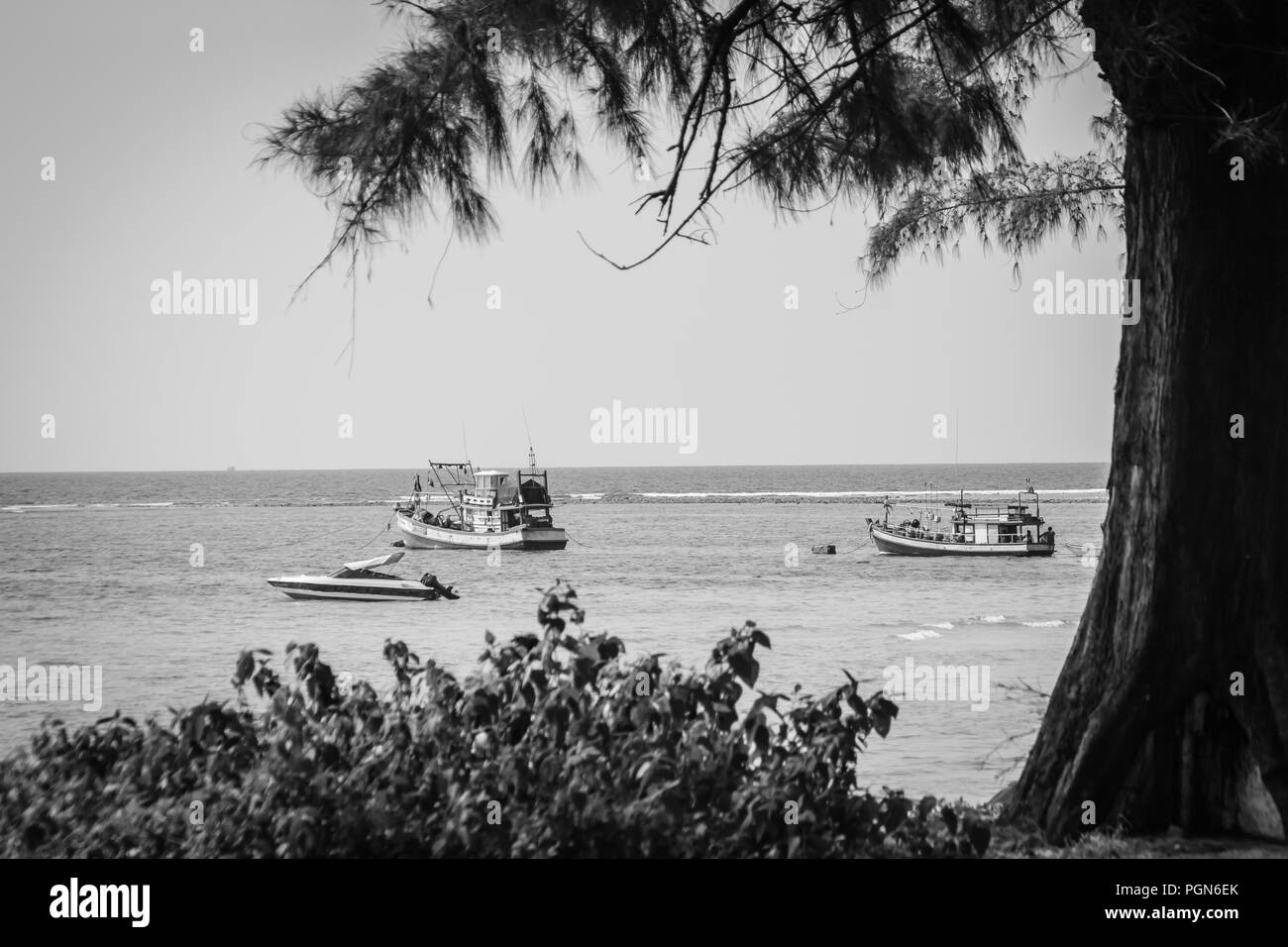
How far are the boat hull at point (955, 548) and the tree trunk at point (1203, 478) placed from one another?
47.3 metres

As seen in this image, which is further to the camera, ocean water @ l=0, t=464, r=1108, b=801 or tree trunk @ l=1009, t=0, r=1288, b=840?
ocean water @ l=0, t=464, r=1108, b=801

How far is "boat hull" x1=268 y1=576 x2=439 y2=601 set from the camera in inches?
1282

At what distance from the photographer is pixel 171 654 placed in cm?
2569

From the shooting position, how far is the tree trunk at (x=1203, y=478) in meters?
4.72

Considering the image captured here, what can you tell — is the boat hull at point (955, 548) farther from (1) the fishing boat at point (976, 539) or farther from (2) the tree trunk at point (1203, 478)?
(2) the tree trunk at point (1203, 478)

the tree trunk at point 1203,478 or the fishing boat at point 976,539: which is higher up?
the tree trunk at point 1203,478

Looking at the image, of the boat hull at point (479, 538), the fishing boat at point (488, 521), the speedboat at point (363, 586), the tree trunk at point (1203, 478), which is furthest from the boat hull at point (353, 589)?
the tree trunk at point (1203, 478)

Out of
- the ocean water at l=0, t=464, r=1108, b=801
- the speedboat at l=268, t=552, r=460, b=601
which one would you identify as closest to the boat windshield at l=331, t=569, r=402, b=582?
the speedboat at l=268, t=552, r=460, b=601

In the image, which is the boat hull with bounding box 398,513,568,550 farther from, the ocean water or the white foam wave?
the white foam wave

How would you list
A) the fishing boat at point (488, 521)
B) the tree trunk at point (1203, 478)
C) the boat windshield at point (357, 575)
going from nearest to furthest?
the tree trunk at point (1203, 478)
the boat windshield at point (357, 575)
the fishing boat at point (488, 521)

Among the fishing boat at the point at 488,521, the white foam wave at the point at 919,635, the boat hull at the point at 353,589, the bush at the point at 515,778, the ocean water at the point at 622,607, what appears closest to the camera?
the bush at the point at 515,778
